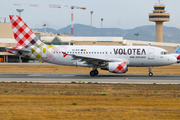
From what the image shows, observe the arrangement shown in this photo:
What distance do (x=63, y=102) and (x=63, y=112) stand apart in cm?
306

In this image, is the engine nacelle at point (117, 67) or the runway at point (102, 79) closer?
the runway at point (102, 79)

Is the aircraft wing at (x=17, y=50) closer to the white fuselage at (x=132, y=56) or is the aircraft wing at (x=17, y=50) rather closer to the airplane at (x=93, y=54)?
the airplane at (x=93, y=54)

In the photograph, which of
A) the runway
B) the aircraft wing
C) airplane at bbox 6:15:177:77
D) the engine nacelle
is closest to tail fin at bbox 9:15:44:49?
airplane at bbox 6:15:177:77

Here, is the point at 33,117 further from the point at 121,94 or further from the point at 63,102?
the point at 121,94

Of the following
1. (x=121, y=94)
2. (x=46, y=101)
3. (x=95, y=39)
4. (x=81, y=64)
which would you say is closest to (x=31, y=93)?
(x=46, y=101)

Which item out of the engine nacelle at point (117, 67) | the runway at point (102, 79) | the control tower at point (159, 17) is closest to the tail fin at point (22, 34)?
the runway at point (102, 79)

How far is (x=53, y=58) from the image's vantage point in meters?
38.4

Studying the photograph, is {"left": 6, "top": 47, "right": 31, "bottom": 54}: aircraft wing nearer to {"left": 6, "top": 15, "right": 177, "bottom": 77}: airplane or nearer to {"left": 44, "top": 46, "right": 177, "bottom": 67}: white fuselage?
{"left": 6, "top": 15, "right": 177, "bottom": 77}: airplane

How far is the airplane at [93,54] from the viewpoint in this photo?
3638cm

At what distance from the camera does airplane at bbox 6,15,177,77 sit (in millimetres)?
36375

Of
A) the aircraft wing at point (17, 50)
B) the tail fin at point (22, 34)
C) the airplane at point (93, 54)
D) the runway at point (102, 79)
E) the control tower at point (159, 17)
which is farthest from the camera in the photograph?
the control tower at point (159, 17)

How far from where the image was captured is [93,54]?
37.9 m

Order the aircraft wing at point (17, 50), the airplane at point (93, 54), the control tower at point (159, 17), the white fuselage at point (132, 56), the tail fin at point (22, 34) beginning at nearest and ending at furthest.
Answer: the airplane at point (93, 54) < the white fuselage at point (132, 56) < the aircraft wing at point (17, 50) < the tail fin at point (22, 34) < the control tower at point (159, 17)

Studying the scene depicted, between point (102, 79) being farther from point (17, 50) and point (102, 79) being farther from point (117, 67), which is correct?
point (17, 50)
